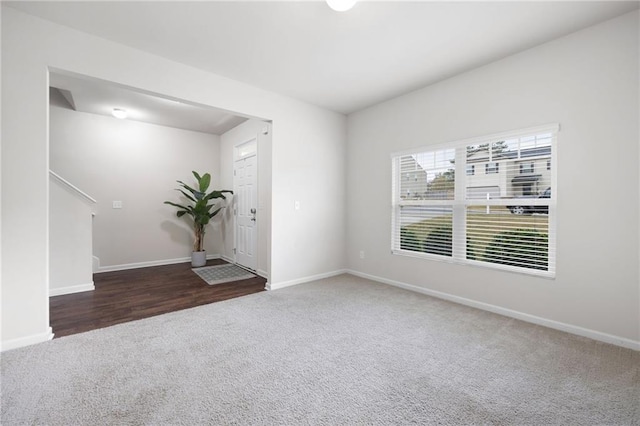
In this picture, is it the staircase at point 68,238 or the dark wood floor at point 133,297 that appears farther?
the staircase at point 68,238

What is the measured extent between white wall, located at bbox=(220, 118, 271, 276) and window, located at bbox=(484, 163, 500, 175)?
273 cm

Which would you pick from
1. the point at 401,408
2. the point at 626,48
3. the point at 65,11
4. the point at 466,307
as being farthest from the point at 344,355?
the point at 65,11

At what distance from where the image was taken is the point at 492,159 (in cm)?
292

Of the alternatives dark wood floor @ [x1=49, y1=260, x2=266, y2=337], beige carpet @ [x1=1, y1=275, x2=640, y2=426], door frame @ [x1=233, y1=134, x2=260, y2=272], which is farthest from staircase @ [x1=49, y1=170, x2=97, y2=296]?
door frame @ [x1=233, y1=134, x2=260, y2=272]

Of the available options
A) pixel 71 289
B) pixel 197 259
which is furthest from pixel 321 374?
pixel 197 259

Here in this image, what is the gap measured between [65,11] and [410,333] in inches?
156

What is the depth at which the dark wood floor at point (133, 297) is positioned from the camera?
2.71m

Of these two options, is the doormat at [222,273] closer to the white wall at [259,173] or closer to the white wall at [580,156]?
the white wall at [259,173]

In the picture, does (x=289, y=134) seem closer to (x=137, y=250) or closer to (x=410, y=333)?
(x=410, y=333)

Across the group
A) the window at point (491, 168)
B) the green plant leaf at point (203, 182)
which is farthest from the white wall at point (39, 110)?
the window at point (491, 168)

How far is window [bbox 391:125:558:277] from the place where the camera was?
2609 mm

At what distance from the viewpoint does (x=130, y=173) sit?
16.4 feet

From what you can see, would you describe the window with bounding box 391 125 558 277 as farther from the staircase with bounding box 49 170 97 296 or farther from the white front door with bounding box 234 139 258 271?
the staircase with bounding box 49 170 97 296

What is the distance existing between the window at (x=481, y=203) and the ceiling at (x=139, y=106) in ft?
9.07
